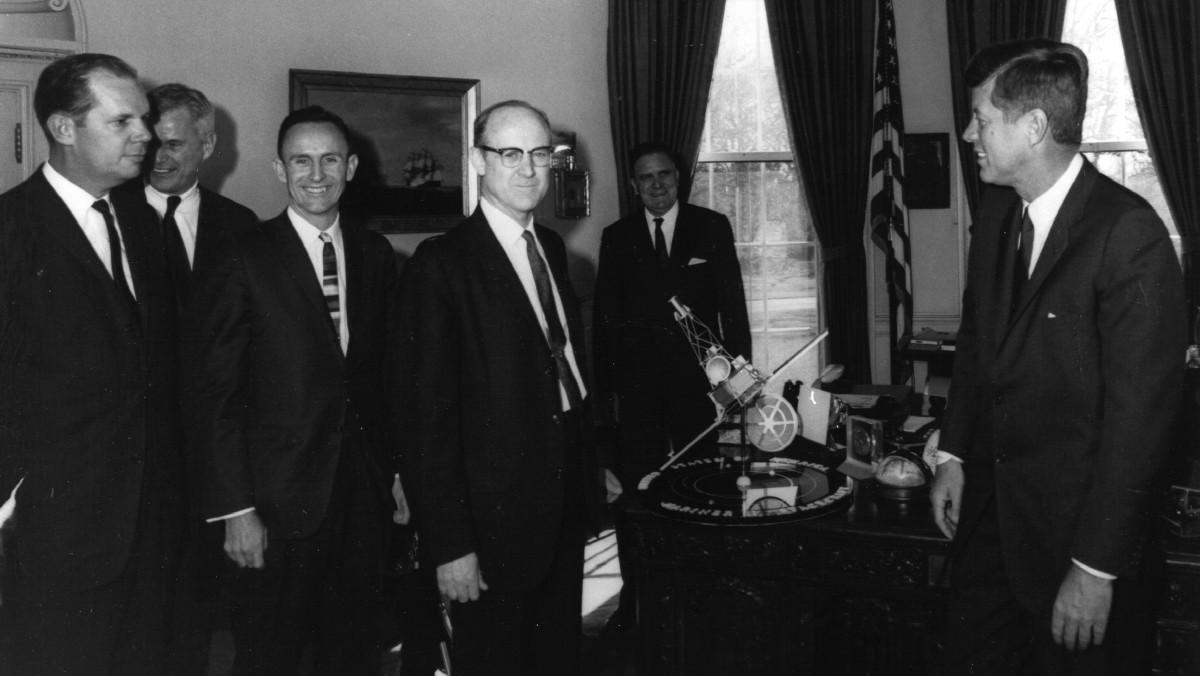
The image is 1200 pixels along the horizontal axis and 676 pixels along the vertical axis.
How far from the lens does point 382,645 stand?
11.9 feet

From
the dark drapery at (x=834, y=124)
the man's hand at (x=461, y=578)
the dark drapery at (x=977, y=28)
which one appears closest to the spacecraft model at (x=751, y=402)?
the man's hand at (x=461, y=578)

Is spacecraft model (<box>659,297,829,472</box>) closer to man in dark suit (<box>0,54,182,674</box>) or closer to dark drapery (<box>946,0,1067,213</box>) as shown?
man in dark suit (<box>0,54,182,674</box>)

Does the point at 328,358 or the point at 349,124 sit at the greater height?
the point at 349,124

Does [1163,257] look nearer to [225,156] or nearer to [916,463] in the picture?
[916,463]

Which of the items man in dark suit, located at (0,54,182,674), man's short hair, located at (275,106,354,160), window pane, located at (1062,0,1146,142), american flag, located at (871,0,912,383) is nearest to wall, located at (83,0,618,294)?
american flag, located at (871,0,912,383)

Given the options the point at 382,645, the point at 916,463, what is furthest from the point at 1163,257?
the point at 382,645

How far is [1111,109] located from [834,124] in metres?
1.65

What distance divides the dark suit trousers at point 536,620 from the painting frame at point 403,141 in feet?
9.70

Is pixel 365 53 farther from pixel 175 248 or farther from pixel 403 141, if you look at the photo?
pixel 175 248

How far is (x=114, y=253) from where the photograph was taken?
2.29 m

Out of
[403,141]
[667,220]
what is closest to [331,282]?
[667,220]

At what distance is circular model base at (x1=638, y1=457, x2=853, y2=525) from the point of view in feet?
8.34

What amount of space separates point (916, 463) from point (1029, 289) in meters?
0.81

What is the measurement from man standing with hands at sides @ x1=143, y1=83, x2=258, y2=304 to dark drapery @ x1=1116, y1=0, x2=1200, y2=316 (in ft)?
16.4
